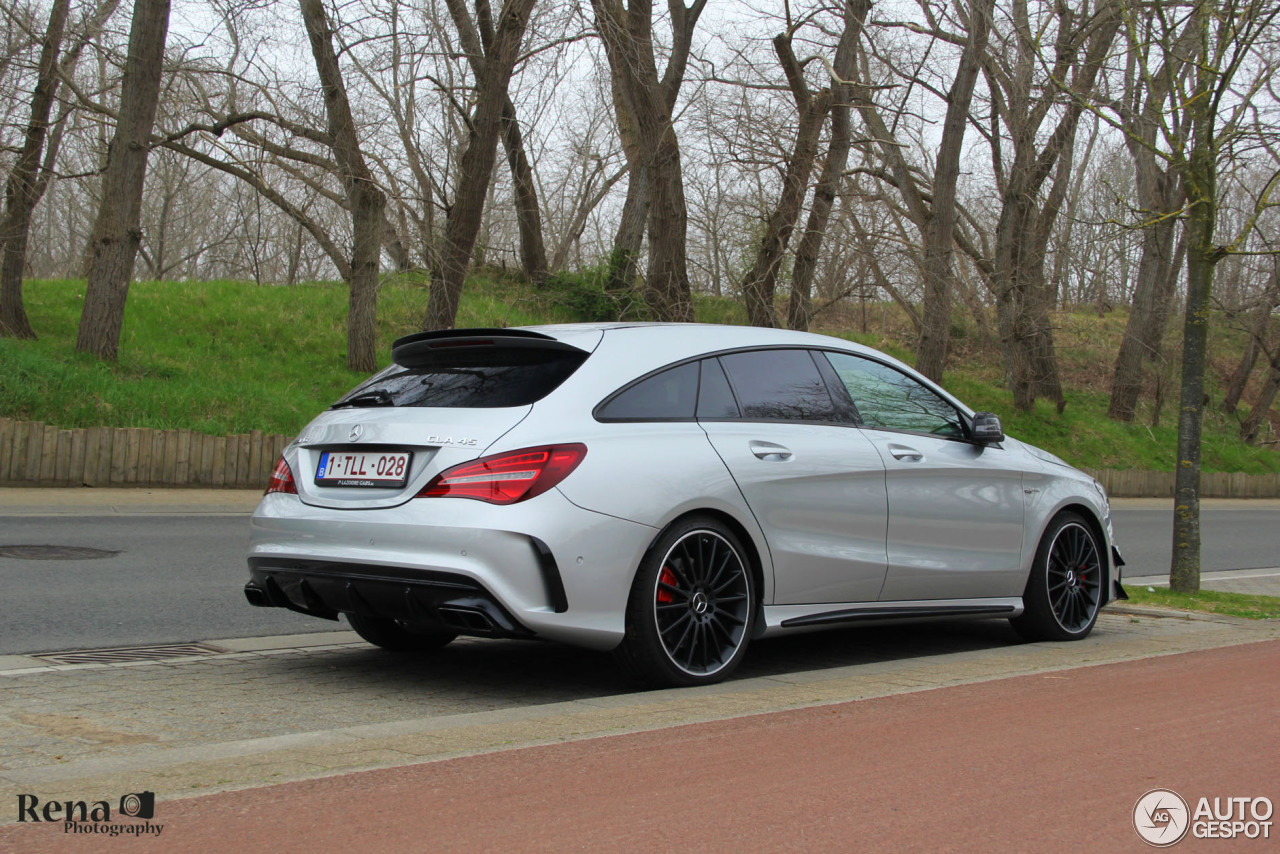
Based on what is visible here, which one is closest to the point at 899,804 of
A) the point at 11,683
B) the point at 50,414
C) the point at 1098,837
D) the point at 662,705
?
the point at 1098,837

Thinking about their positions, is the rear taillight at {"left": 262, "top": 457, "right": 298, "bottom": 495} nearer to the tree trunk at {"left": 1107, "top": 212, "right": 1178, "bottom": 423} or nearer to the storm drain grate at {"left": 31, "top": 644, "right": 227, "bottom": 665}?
the storm drain grate at {"left": 31, "top": 644, "right": 227, "bottom": 665}

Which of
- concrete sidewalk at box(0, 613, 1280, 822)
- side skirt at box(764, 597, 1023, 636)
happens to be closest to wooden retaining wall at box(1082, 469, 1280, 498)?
side skirt at box(764, 597, 1023, 636)

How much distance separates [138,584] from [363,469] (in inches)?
169

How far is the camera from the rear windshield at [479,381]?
5520mm

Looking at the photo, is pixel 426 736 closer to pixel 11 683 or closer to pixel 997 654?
pixel 11 683

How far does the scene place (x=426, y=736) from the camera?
4371 millimetres

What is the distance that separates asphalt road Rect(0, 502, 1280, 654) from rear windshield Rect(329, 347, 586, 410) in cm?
226

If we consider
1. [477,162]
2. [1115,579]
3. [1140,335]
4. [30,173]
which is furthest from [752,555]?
[1140,335]

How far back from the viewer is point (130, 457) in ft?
56.3

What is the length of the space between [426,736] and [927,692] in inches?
88.2

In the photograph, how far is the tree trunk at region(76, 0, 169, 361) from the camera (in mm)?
20516

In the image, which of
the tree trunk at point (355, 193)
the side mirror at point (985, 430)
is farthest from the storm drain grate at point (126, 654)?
the tree trunk at point (355, 193)

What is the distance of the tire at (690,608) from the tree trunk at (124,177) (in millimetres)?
17689

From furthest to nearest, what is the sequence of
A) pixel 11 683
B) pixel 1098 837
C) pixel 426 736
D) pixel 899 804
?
1. pixel 11 683
2. pixel 426 736
3. pixel 899 804
4. pixel 1098 837
